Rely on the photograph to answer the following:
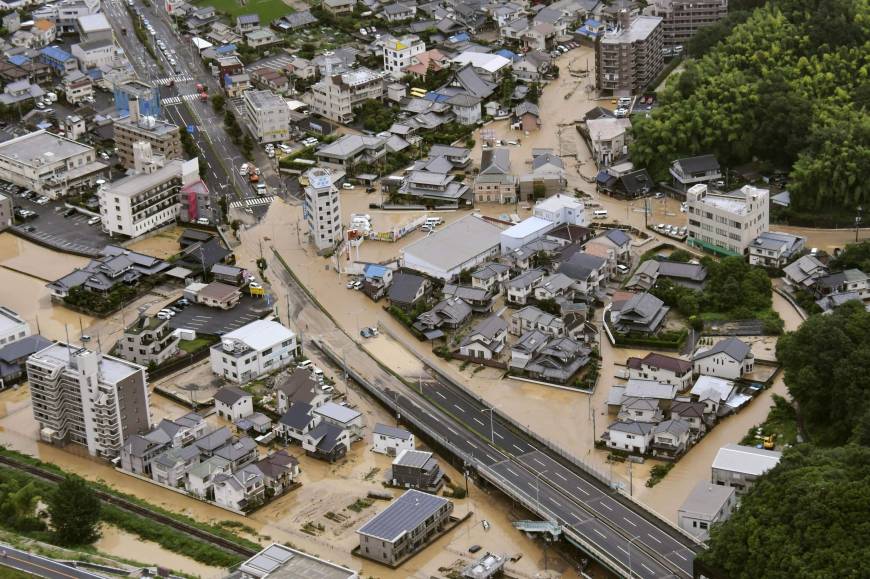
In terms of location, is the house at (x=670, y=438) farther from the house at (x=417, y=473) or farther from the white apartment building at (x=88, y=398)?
the white apartment building at (x=88, y=398)

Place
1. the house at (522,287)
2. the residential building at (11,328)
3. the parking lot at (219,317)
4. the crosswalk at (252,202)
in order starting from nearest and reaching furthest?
the residential building at (11,328)
the parking lot at (219,317)
the house at (522,287)
the crosswalk at (252,202)

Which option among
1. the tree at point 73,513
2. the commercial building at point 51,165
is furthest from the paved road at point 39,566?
the commercial building at point 51,165

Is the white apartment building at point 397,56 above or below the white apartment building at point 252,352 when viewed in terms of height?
above

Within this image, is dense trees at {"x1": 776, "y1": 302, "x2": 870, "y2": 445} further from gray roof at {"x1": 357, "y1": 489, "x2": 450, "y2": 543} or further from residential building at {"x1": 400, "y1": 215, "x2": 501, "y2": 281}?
residential building at {"x1": 400, "y1": 215, "x2": 501, "y2": 281}

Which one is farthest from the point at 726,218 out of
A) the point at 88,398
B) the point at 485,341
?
the point at 88,398

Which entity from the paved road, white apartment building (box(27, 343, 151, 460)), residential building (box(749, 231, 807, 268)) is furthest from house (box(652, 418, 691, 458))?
the paved road


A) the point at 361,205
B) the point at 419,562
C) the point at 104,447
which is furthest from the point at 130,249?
the point at 419,562
